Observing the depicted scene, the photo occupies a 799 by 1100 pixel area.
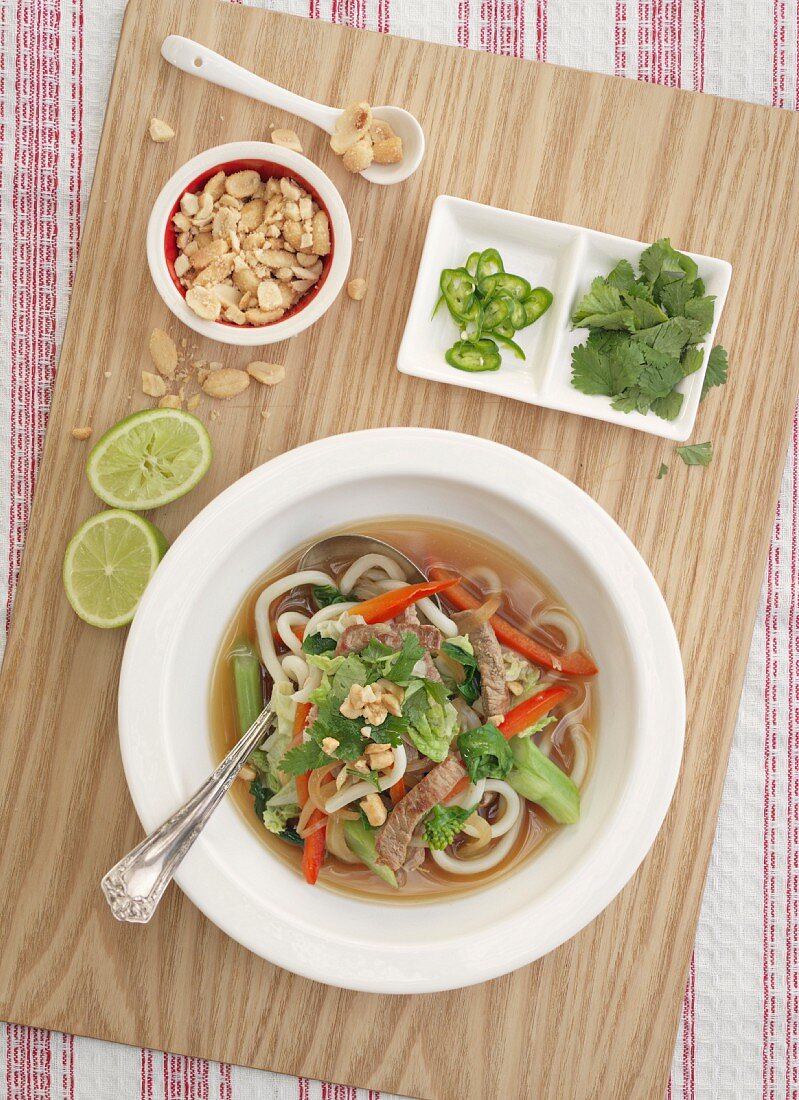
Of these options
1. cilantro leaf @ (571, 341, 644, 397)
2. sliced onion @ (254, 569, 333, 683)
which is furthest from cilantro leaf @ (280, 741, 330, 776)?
cilantro leaf @ (571, 341, 644, 397)

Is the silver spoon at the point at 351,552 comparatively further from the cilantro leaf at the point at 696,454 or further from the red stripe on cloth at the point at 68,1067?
the red stripe on cloth at the point at 68,1067

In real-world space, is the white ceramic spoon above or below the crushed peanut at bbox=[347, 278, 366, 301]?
above

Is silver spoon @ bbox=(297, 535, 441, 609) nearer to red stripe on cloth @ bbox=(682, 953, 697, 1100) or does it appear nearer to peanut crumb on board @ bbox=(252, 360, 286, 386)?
peanut crumb on board @ bbox=(252, 360, 286, 386)

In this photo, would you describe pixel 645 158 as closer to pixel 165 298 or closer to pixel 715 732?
pixel 165 298

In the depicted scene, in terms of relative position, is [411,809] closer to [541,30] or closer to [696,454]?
[696,454]

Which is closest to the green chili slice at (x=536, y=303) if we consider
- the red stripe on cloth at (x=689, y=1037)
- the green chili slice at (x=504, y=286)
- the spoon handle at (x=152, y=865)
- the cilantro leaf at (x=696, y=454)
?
the green chili slice at (x=504, y=286)
